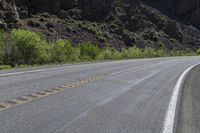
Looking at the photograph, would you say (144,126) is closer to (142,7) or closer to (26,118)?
(26,118)

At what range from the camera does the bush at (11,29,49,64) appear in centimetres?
3253

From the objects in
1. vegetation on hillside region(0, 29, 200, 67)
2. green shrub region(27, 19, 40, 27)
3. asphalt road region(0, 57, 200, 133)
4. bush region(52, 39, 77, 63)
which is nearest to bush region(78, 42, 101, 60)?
vegetation on hillside region(0, 29, 200, 67)

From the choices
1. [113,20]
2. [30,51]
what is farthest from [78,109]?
[113,20]

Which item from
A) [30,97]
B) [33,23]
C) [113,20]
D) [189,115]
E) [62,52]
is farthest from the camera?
[113,20]

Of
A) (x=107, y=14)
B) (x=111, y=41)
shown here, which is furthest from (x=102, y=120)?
(x=107, y=14)

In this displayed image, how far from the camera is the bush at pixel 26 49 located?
32531 millimetres

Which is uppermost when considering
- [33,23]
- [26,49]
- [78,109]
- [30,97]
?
[33,23]

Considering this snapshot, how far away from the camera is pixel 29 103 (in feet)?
30.0

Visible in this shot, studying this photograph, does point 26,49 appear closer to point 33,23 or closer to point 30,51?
point 30,51

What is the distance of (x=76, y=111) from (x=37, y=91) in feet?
8.89

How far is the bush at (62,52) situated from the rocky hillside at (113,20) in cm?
1617

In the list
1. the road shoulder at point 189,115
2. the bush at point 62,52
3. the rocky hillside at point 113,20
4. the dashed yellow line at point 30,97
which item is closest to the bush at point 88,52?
the bush at point 62,52

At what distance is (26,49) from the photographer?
33.7 metres

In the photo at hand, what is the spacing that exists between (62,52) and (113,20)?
4354cm
